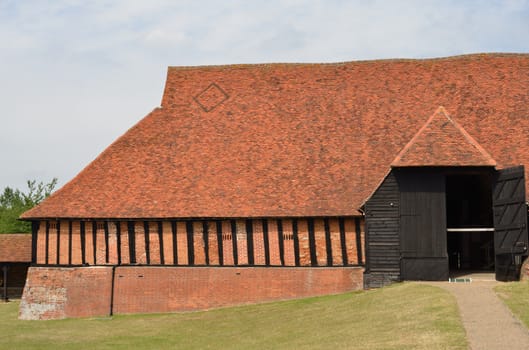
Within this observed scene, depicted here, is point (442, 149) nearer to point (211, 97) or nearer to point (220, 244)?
point (220, 244)

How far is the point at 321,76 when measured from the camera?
29.2m

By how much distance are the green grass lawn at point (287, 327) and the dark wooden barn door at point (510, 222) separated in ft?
8.74

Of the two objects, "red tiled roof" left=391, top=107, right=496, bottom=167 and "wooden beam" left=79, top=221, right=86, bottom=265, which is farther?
"wooden beam" left=79, top=221, right=86, bottom=265

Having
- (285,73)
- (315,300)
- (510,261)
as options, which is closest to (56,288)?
(315,300)

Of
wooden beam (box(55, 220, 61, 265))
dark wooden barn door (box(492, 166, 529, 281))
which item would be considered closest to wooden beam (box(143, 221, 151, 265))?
wooden beam (box(55, 220, 61, 265))

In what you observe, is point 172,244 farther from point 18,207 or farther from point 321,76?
point 18,207

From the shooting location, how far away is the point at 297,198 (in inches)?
968

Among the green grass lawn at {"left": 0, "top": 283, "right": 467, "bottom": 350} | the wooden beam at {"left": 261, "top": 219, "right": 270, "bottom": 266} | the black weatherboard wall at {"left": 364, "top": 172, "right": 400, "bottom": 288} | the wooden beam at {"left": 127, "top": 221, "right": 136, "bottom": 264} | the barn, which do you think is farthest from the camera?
the wooden beam at {"left": 127, "top": 221, "right": 136, "bottom": 264}

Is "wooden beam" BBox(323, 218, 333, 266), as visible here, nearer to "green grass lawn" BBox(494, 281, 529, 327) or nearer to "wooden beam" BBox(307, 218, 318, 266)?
"wooden beam" BBox(307, 218, 318, 266)

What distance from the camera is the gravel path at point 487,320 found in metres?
12.8

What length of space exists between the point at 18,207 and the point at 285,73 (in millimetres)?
24356

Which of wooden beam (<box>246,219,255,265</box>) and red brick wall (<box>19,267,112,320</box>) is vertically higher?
wooden beam (<box>246,219,255,265</box>)

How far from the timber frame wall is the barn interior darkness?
4.50 metres

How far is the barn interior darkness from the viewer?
1030 inches
